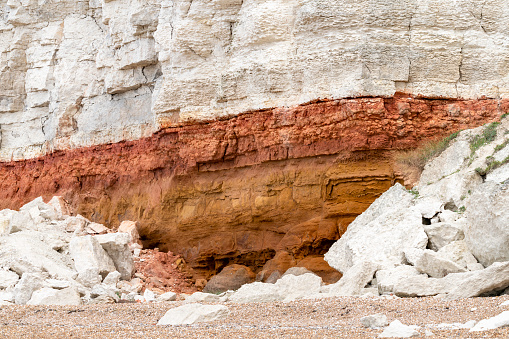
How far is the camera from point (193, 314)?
6930 millimetres

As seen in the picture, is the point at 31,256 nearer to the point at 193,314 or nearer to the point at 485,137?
the point at 193,314

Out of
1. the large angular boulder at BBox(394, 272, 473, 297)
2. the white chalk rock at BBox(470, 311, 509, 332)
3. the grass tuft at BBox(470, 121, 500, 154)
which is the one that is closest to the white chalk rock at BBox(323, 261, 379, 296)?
the large angular boulder at BBox(394, 272, 473, 297)

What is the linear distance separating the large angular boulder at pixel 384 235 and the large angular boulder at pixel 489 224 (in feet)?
3.41

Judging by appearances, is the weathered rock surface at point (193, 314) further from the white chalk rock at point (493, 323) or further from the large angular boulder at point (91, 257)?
the large angular boulder at point (91, 257)

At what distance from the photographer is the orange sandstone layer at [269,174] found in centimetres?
1473

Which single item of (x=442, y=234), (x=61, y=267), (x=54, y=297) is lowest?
(x=54, y=297)

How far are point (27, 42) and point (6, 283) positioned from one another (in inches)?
601

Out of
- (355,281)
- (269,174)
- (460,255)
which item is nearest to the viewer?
(460,255)

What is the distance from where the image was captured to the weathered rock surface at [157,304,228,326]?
6.87 m

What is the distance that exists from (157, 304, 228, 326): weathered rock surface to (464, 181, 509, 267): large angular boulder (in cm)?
331

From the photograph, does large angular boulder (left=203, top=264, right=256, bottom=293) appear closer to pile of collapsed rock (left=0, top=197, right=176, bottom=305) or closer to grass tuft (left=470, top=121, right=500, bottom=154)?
pile of collapsed rock (left=0, top=197, right=176, bottom=305)

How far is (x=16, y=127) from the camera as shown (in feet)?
78.7

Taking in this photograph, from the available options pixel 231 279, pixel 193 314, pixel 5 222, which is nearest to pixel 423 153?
pixel 231 279

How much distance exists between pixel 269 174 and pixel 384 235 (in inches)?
232
